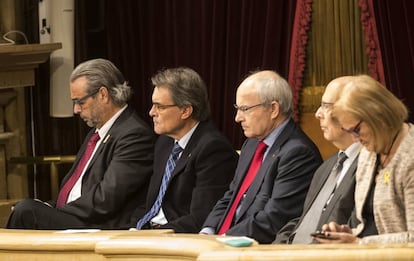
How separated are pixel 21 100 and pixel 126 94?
138 centimetres

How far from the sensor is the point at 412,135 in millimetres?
3584

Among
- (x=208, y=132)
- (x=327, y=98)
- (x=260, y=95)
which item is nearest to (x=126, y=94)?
(x=208, y=132)

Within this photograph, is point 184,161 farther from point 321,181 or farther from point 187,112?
point 321,181

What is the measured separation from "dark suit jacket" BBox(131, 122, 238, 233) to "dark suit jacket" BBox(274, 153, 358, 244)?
719 millimetres

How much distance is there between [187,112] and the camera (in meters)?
5.16

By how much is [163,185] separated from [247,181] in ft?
1.94

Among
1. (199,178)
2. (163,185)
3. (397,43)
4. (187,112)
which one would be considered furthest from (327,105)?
(397,43)

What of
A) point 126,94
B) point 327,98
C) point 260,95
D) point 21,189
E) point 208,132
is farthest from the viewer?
point 21,189

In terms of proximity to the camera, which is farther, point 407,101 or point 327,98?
point 407,101

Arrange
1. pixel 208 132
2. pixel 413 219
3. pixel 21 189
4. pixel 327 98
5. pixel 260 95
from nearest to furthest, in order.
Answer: pixel 413 219 < pixel 327 98 < pixel 260 95 < pixel 208 132 < pixel 21 189

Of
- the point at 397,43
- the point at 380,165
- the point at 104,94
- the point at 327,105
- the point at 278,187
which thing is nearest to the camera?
the point at 380,165

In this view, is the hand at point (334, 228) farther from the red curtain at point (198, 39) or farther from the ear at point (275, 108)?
the red curtain at point (198, 39)

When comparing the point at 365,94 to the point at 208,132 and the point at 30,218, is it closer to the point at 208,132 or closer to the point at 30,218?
the point at 208,132

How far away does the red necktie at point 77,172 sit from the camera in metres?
5.57
